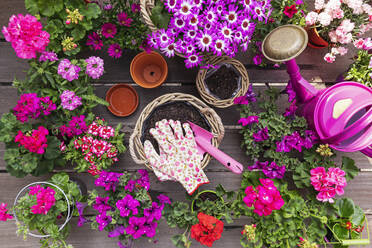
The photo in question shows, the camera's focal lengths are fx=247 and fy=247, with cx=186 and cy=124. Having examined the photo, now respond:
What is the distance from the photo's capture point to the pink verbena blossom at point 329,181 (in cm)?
115

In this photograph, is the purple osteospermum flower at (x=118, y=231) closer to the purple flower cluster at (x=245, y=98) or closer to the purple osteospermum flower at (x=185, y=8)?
the purple flower cluster at (x=245, y=98)

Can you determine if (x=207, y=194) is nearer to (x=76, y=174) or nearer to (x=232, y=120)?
(x=232, y=120)

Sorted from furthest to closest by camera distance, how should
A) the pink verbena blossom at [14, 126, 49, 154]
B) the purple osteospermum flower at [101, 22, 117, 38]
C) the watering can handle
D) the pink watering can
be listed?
the purple osteospermum flower at [101, 22, 117, 38]
the pink watering can
the pink verbena blossom at [14, 126, 49, 154]
the watering can handle

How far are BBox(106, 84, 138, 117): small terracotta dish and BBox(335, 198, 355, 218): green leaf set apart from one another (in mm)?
1261

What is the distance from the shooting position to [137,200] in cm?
114

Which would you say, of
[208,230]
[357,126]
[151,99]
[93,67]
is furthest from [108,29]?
[357,126]

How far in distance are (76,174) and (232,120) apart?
1.00 m

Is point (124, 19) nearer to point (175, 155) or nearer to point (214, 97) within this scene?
point (214, 97)

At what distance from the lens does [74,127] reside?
3.89 feet

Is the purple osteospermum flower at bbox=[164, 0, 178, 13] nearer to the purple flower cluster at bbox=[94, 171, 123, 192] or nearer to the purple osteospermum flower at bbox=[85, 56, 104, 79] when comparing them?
the purple osteospermum flower at bbox=[85, 56, 104, 79]

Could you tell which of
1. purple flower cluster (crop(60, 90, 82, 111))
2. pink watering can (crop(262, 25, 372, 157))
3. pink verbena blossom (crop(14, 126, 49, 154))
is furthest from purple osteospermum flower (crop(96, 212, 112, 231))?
pink watering can (crop(262, 25, 372, 157))

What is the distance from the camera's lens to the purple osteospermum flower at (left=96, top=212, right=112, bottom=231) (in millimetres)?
1126

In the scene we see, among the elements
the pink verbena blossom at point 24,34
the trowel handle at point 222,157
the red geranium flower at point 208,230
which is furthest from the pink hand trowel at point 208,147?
the pink verbena blossom at point 24,34

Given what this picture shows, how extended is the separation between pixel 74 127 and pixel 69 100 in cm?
13
